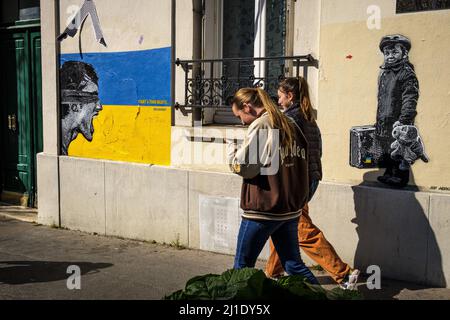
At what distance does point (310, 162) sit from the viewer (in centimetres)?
446

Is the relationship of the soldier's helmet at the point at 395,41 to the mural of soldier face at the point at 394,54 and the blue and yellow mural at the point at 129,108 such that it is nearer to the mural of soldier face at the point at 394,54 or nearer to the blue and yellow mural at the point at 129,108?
the mural of soldier face at the point at 394,54

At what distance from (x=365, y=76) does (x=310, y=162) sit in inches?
43.4

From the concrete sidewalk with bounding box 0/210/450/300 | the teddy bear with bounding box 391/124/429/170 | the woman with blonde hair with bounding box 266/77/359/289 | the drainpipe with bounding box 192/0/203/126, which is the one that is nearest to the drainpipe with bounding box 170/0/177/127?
the drainpipe with bounding box 192/0/203/126

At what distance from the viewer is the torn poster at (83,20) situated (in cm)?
679

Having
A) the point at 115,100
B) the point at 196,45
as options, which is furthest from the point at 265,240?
the point at 115,100

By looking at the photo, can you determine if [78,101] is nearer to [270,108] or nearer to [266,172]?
[270,108]

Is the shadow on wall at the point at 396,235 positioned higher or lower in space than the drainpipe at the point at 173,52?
lower

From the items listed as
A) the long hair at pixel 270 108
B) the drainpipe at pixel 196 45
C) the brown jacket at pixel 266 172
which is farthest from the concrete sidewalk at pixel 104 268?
the long hair at pixel 270 108

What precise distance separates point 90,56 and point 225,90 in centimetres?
212

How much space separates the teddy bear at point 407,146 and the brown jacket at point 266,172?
154 centimetres

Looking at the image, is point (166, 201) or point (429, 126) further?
point (166, 201)
